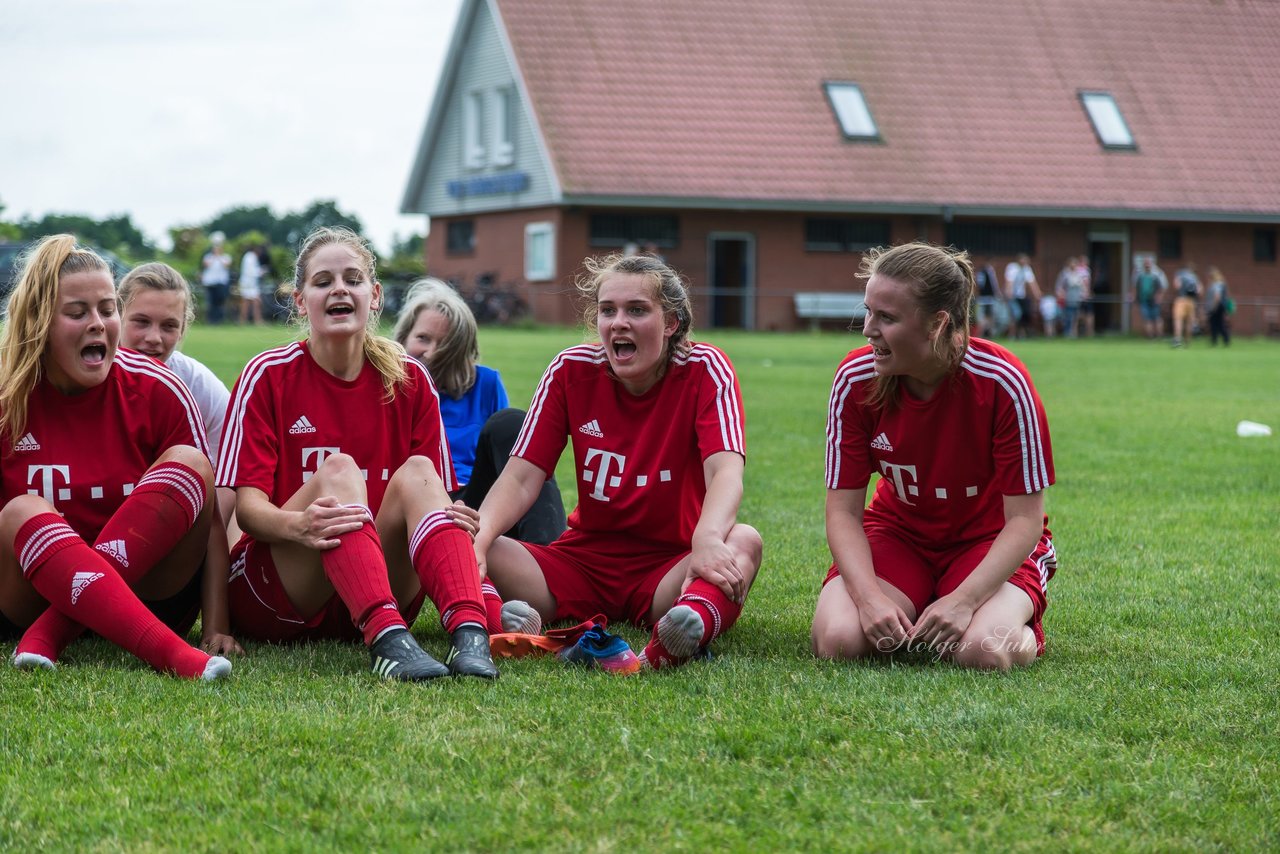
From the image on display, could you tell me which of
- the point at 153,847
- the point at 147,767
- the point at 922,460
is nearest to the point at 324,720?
the point at 147,767

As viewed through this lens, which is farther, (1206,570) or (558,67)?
(558,67)

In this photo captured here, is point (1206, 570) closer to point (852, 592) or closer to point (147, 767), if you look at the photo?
point (852, 592)

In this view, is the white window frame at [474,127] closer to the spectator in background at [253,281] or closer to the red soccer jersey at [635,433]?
the spectator in background at [253,281]

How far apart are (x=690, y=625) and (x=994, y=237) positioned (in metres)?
34.8

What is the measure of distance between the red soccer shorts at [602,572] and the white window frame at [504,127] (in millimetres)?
32437

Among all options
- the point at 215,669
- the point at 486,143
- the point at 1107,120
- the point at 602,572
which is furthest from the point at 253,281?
the point at 215,669

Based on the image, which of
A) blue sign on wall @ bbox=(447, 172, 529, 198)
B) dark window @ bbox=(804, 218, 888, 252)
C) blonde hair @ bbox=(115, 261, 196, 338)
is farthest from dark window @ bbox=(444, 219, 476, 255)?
blonde hair @ bbox=(115, 261, 196, 338)

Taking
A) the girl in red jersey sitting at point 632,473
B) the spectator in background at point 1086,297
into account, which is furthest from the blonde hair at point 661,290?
the spectator in background at point 1086,297

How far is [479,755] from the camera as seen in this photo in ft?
12.2

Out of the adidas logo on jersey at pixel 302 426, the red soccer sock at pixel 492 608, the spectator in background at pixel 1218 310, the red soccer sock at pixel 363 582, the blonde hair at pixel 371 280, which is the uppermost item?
the spectator in background at pixel 1218 310

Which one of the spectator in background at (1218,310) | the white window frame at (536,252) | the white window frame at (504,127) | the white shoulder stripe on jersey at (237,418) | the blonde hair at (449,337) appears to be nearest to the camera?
the white shoulder stripe on jersey at (237,418)

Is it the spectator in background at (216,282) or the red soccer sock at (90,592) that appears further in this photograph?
the spectator in background at (216,282)

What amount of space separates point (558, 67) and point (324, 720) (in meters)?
33.0

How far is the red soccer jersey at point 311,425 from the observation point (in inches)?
195
